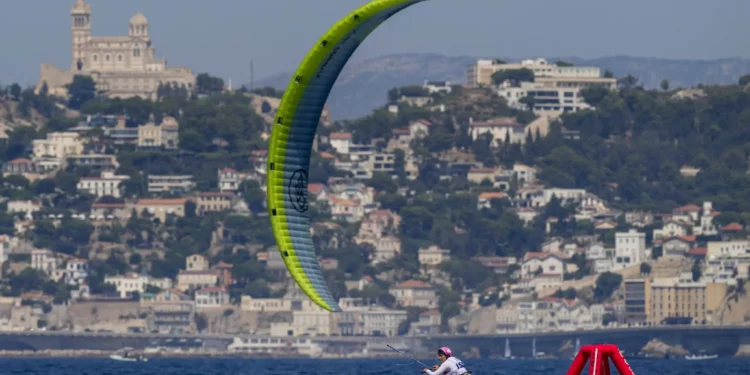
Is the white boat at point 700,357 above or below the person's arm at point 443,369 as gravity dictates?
below

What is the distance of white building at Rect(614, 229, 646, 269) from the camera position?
174 meters

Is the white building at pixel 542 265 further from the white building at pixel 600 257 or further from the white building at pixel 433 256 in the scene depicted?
the white building at pixel 433 256

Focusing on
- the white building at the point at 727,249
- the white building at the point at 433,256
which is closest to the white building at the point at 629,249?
the white building at the point at 727,249

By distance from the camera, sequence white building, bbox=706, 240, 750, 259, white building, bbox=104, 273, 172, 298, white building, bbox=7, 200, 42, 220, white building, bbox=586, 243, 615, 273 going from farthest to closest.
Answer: white building, bbox=7, 200, 42, 220, white building, bbox=586, 243, 615, 273, white building, bbox=706, 240, 750, 259, white building, bbox=104, 273, 172, 298

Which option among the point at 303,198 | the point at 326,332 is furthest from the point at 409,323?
the point at 303,198

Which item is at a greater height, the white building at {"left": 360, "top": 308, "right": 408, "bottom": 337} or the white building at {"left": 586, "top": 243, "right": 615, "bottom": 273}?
the white building at {"left": 586, "top": 243, "right": 615, "bottom": 273}

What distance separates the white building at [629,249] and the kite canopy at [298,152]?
140922 mm

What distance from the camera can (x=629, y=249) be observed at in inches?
6929

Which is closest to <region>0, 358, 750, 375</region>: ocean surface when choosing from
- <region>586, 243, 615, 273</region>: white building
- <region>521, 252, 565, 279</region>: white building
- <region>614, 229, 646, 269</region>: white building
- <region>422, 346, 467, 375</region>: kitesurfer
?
<region>521, 252, 565, 279</region>: white building

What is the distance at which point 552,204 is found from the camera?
623 feet

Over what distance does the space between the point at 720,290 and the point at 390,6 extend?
134913 mm

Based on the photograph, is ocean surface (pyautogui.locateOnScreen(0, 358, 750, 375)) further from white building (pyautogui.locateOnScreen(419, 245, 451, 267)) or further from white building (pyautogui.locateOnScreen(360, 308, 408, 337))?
white building (pyautogui.locateOnScreen(419, 245, 451, 267))

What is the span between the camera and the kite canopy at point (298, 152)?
31875 mm

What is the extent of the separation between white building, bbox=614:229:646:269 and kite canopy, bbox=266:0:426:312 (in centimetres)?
14092
